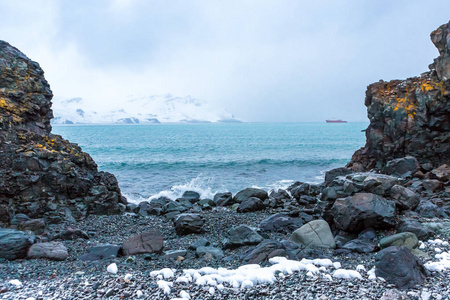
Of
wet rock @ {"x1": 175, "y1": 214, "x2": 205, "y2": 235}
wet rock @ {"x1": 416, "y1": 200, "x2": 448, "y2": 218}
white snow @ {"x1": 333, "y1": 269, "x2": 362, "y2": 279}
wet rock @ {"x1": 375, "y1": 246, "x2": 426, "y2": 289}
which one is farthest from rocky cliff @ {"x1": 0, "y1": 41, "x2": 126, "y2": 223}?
wet rock @ {"x1": 416, "y1": 200, "x2": 448, "y2": 218}

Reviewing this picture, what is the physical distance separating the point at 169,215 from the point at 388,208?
34.1 ft

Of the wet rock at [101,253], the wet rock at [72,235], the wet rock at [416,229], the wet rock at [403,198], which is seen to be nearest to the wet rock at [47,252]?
the wet rock at [101,253]

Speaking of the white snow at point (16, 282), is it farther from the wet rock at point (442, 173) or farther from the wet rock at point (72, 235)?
the wet rock at point (442, 173)

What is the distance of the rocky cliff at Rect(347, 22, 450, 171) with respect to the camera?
21609mm

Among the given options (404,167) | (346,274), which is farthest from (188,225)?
(404,167)

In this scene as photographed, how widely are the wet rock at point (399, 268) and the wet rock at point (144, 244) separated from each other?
20.3 feet

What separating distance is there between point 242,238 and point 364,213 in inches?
160

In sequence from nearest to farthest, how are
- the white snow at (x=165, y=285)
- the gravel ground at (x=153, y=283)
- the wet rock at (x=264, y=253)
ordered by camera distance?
the gravel ground at (x=153, y=283)
the white snow at (x=165, y=285)
the wet rock at (x=264, y=253)

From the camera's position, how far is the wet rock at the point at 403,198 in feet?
40.2

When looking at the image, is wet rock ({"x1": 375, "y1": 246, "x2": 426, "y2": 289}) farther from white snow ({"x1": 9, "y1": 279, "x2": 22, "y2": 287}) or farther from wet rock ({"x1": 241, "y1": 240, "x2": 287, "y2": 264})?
white snow ({"x1": 9, "y1": 279, "x2": 22, "y2": 287})

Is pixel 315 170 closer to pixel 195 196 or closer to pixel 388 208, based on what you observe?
pixel 195 196

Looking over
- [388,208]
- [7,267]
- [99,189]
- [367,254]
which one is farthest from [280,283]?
[99,189]

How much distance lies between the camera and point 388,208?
1054 cm

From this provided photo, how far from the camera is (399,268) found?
6484 mm
